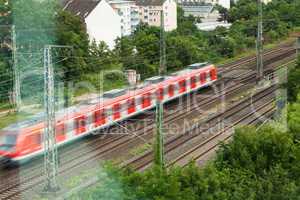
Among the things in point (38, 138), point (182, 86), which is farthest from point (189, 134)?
point (38, 138)

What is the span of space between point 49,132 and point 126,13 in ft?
103

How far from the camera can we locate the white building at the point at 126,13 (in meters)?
41.2

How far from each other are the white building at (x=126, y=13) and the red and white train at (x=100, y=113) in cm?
1945

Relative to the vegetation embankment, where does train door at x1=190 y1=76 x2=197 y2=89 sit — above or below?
above

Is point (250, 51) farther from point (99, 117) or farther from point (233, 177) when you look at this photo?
point (233, 177)

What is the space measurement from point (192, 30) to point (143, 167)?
25.0 metres

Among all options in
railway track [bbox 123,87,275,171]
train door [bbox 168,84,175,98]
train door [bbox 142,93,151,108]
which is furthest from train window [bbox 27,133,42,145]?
train door [bbox 168,84,175,98]

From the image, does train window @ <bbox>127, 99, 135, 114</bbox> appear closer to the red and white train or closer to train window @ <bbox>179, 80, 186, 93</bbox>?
the red and white train

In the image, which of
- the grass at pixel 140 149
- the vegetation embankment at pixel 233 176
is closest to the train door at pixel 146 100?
the grass at pixel 140 149

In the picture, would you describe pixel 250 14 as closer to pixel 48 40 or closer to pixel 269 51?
pixel 269 51

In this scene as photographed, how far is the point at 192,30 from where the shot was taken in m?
38.0

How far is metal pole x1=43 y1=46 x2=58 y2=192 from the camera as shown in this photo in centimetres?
1109

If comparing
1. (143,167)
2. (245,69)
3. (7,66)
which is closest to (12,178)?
(143,167)

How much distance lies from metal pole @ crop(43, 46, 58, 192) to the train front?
6.22 ft
